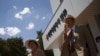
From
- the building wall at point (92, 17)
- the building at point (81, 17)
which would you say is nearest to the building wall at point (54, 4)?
the building at point (81, 17)

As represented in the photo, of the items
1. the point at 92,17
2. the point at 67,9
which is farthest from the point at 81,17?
the point at 67,9

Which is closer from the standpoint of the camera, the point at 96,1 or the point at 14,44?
the point at 96,1

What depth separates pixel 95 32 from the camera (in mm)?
9297

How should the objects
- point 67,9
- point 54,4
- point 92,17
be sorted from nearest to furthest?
point 92,17
point 67,9
point 54,4

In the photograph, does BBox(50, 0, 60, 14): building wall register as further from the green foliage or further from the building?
the green foliage

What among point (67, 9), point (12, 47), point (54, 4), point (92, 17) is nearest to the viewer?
point (92, 17)

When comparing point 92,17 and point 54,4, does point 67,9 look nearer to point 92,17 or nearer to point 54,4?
point 92,17

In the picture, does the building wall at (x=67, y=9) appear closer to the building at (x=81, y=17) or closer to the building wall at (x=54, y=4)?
the building at (x=81, y=17)

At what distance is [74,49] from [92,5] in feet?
12.9

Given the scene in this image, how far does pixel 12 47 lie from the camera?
4028cm

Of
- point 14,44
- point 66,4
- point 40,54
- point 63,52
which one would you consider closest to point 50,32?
point 66,4

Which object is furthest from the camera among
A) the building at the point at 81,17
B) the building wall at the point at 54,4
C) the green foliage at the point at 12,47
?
the green foliage at the point at 12,47

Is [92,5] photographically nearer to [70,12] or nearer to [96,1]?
[96,1]

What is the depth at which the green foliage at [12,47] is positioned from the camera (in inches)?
1519
